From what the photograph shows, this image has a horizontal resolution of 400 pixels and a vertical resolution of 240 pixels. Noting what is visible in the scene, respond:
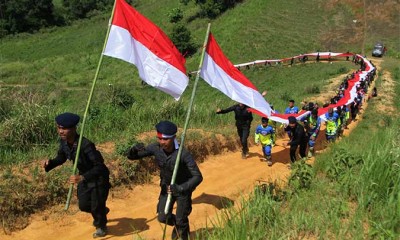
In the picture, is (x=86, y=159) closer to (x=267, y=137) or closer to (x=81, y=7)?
(x=267, y=137)

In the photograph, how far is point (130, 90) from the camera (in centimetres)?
3734

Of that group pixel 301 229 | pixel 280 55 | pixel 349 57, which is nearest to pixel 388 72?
pixel 349 57

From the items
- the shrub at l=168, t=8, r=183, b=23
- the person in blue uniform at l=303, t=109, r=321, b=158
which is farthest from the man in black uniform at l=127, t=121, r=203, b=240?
the shrub at l=168, t=8, r=183, b=23

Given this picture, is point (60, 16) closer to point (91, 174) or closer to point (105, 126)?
point (105, 126)

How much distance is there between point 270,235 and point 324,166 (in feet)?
9.79

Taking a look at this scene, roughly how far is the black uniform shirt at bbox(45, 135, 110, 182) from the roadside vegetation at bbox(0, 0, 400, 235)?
1570 mm

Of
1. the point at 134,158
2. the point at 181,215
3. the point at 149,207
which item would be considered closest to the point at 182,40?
the point at 149,207

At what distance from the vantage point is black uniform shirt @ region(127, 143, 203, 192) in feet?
17.7

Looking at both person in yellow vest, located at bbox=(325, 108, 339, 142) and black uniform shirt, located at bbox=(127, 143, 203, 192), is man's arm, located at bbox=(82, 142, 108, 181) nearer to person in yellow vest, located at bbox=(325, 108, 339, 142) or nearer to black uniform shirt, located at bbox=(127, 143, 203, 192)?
black uniform shirt, located at bbox=(127, 143, 203, 192)

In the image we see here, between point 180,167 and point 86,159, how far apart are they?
1.35 m

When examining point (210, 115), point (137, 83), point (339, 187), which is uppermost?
point (339, 187)

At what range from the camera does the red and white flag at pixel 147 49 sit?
247 inches

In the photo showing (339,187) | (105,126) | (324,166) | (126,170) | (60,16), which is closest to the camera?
(339,187)

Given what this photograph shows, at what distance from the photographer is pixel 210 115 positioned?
44.7 ft
